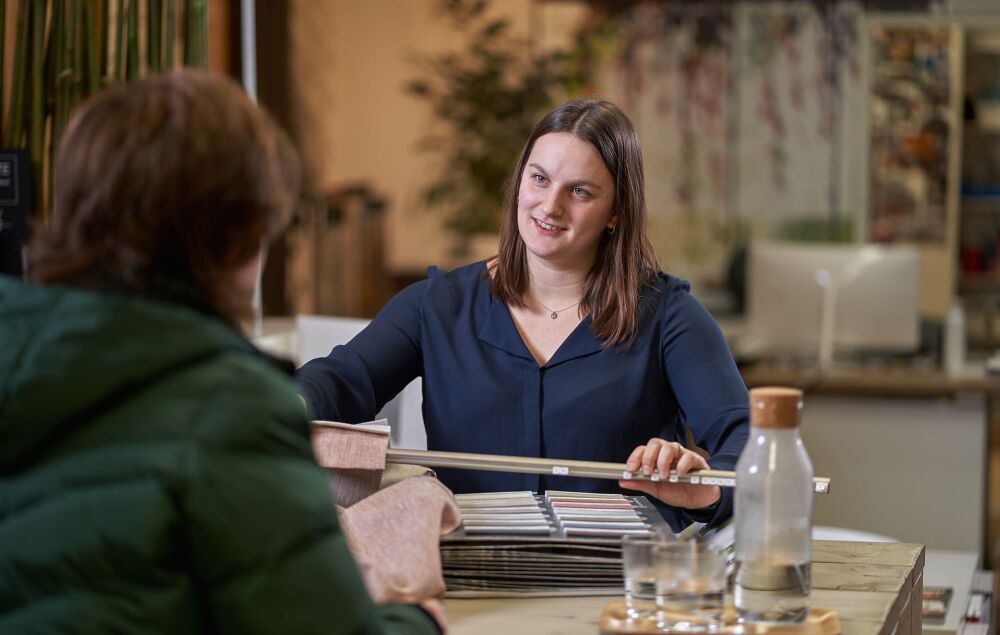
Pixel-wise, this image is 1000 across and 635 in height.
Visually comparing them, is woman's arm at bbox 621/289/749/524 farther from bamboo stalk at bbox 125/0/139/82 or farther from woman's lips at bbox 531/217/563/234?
bamboo stalk at bbox 125/0/139/82

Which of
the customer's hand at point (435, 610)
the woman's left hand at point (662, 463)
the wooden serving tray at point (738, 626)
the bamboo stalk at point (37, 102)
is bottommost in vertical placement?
the wooden serving tray at point (738, 626)

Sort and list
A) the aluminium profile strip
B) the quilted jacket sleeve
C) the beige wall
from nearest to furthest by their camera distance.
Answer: the quilted jacket sleeve < the aluminium profile strip < the beige wall

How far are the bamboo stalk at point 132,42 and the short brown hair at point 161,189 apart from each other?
1390 millimetres

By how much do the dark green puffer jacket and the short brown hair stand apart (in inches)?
1.7

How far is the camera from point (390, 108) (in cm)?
805

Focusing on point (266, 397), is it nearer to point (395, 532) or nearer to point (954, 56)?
point (395, 532)

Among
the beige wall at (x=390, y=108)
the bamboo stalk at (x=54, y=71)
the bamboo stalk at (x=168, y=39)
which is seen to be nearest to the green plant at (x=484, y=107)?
the beige wall at (x=390, y=108)

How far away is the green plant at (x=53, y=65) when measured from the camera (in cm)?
220

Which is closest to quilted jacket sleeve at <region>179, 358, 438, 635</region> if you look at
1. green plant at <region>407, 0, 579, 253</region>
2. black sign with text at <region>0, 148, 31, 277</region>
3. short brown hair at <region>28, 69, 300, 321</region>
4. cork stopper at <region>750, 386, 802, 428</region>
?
short brown hair at <region>28, 69, 300, 321</region>

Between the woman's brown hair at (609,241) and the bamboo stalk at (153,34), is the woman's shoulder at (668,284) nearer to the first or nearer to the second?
the woman's brown hair at (609,241)

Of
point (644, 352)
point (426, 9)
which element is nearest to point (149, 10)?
point (644, 352)

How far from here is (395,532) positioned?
126 centimetres

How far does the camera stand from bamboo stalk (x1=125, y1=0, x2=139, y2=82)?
233 centimetres

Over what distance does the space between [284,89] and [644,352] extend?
4.86m
